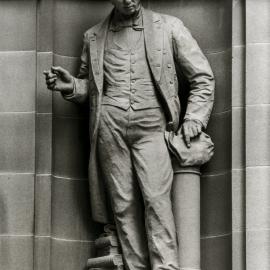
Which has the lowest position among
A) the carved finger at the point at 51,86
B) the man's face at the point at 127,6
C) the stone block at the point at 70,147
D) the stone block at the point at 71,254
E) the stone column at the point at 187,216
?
the stone block at the point at 71,254

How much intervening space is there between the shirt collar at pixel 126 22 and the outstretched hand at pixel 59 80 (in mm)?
727

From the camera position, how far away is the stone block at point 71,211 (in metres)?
20.6

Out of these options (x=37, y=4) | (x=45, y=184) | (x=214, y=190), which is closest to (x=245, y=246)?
(x=214, y=190)

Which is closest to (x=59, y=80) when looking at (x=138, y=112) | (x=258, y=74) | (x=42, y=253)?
(x=138, y=112)

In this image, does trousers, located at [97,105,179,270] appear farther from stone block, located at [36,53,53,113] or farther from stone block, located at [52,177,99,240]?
stone block, located at [36,53,53,113]

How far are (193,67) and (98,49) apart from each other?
1.03 meters

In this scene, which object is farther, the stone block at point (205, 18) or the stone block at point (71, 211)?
the stone block at point (205, 18)

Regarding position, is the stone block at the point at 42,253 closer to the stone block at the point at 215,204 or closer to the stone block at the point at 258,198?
the stone block at the point at 215,204

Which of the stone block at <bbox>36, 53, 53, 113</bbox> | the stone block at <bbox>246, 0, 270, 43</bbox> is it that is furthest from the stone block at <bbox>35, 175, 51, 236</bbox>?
the stone block at <bbox>246, 0, 270, 43</bbox>

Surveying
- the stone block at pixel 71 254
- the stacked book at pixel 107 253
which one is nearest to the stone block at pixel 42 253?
the stone block at pixel 71 254

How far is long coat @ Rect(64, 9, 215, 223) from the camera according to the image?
20297mm

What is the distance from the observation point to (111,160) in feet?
66.2

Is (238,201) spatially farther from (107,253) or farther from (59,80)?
(59,80)

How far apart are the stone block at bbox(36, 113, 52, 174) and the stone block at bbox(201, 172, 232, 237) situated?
168 cm
